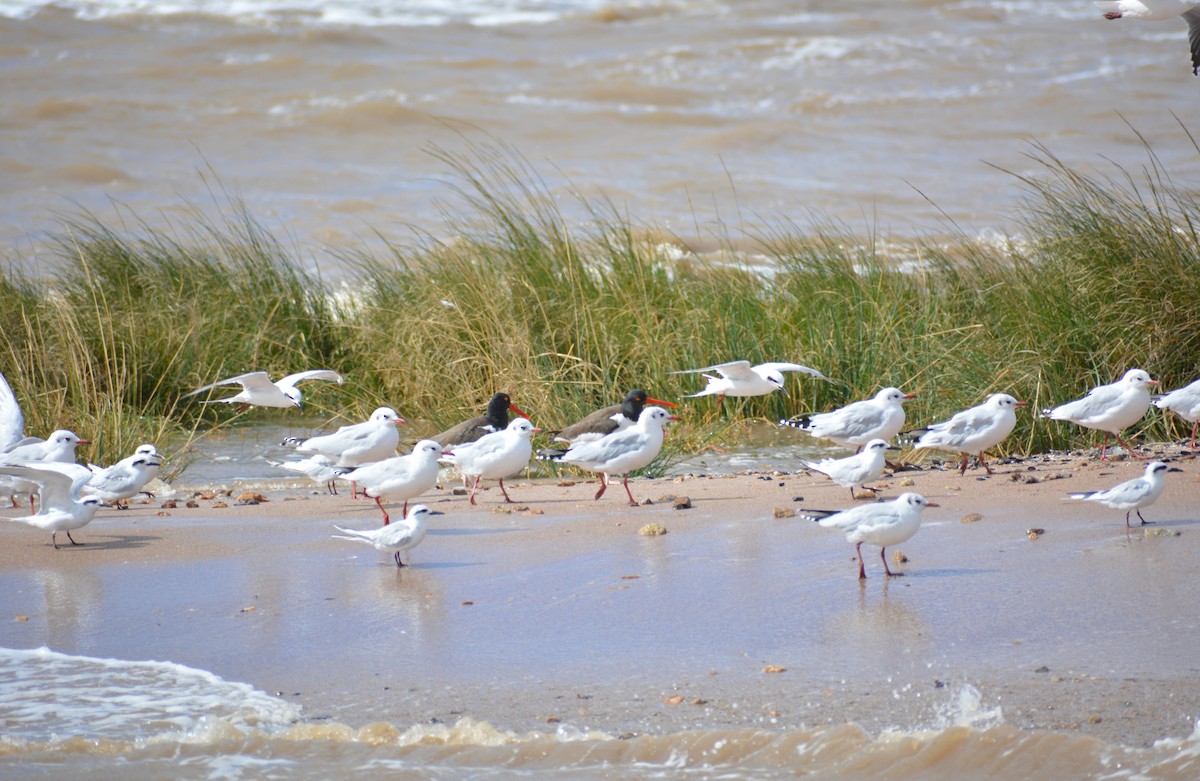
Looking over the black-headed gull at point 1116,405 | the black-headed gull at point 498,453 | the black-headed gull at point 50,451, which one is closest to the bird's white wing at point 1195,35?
the black-headed gull at point 1116,405

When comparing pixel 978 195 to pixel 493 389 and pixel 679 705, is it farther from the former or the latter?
pixel 679 705

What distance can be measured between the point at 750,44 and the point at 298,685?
27.0 meters

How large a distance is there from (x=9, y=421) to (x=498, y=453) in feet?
9.43

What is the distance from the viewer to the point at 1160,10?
7.09m

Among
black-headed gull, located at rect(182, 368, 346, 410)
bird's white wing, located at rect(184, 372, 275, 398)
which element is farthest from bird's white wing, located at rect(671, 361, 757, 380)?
bird's white wing, located at rect(184, 372, 275, 398)

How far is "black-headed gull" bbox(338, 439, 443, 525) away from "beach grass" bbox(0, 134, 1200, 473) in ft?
7.15

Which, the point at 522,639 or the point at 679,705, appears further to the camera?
the point at 522,639

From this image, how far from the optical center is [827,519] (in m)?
5.34

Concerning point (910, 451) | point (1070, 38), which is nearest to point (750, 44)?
point (1070, 38)

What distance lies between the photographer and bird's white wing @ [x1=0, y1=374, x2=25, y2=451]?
7504mm

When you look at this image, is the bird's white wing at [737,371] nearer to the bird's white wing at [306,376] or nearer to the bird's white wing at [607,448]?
the bird's white wing at [607,448]

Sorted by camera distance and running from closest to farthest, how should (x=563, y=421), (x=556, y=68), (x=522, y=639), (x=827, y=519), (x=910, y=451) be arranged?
1. (x=522, y=639)
2. (x=827, y=519)
3. (x=910, y=451)
4. (x=563, y=421)
5. (x=556, y=68)

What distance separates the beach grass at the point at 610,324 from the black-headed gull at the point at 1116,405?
827mm

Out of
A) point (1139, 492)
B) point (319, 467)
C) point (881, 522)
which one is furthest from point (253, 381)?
point (1139, 492)
